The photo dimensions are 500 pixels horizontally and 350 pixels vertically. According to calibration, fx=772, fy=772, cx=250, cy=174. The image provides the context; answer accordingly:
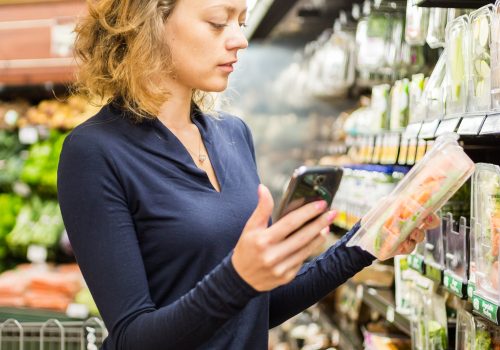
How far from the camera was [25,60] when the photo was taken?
159 inches

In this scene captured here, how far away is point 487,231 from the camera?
1765 mm

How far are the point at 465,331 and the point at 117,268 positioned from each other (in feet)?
3.25

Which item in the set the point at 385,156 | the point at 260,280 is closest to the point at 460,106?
the point at 260,280

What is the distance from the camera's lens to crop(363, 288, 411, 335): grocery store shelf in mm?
2727

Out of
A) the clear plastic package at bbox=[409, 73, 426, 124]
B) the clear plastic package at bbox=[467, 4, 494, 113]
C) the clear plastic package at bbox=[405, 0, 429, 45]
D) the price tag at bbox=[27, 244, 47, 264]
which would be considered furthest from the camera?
the price tag at bbox=[27, 244, 47, 264]

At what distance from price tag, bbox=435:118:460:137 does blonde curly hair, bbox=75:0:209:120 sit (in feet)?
2.28

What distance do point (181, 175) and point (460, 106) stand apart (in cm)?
78

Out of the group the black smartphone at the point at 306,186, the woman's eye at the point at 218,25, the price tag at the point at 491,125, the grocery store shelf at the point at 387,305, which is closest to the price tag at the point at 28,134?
the grocery store shelf at the point at 387,305

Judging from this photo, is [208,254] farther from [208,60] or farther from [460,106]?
[460,106]

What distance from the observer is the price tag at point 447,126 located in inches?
72.9

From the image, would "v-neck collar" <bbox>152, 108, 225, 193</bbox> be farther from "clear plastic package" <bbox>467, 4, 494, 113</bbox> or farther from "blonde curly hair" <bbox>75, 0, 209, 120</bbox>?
"clear plastic package" <bbox>467, 4, 494, 113</bbox>

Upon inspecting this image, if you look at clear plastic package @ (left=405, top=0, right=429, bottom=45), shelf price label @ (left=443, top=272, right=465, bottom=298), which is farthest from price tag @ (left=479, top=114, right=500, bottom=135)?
clear plastic package @ (left=405, top=0, right=429, bottom=45)

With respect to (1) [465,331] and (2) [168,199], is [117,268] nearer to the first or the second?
(2) [168,199]

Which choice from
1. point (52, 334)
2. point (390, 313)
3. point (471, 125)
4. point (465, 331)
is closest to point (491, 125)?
point (471, 125)
